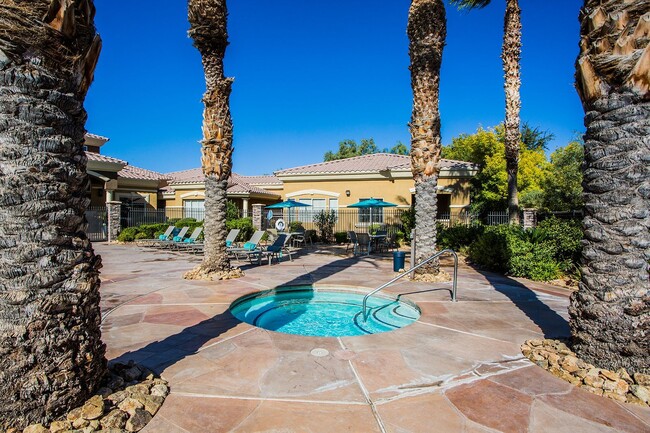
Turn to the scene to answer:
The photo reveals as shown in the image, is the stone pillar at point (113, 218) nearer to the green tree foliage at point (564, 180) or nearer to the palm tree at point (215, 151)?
the palm tree at point (215, 151)

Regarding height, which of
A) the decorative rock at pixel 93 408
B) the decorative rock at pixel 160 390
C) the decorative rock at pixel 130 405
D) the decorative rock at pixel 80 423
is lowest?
the decorative rock at pixel 160 390

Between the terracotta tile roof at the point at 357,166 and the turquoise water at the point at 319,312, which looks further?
the terracotta tile roof at the point at 357,166

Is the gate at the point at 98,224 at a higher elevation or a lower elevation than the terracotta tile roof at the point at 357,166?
lower

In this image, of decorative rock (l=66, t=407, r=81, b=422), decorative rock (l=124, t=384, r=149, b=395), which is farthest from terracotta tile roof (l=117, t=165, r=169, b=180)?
decorative rock (l=66, t=407, r=81, b=422)

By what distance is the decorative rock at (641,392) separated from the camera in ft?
11.0

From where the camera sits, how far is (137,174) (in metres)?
27.1

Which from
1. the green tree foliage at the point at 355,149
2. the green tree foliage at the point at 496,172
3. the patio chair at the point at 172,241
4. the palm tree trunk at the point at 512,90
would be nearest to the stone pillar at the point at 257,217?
the patio chair at the point at 172,241

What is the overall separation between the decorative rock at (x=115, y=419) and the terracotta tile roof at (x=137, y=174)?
25494mm

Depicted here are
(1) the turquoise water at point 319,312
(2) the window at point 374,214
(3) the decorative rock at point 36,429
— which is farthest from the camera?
(2) the window at point 374,214

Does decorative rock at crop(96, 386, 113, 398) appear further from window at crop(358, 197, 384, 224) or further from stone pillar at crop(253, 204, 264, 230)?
window at crop(358, 197, 384, 224)

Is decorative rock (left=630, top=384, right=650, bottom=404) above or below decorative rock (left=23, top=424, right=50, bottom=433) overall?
below

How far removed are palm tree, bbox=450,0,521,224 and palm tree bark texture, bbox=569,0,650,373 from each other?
12.9 metres

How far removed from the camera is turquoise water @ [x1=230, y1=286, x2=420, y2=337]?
657 centimetres

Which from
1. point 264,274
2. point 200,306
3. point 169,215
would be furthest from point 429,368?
point 169,215
